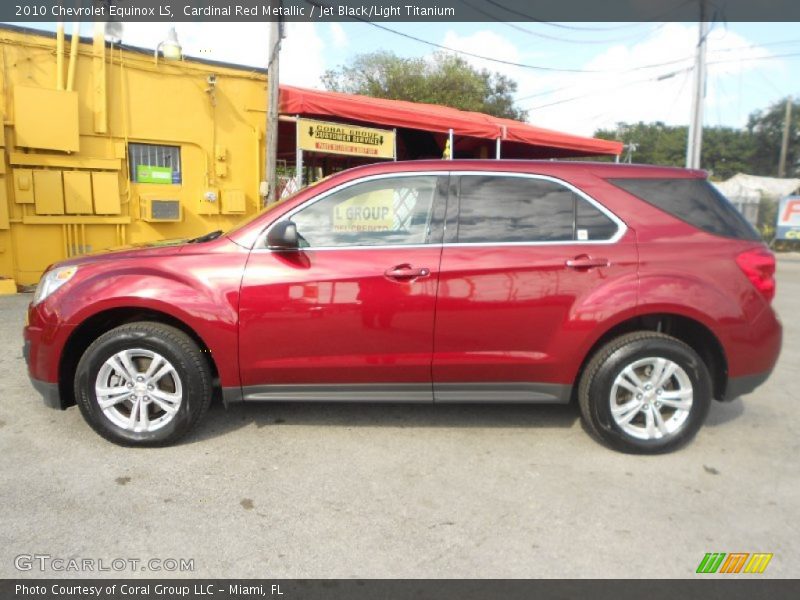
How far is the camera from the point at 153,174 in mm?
9742

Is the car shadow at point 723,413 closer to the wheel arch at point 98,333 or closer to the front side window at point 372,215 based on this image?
the front side window at point 372,215

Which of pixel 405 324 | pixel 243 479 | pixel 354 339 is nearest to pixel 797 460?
pixel 405 324

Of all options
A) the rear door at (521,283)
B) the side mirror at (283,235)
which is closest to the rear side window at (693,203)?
the rear door at (521,283)

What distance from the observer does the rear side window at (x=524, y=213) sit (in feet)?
11.3

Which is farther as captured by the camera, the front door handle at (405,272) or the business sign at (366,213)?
the business sign at (366,213)

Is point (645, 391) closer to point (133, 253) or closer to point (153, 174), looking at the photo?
point (133, 253)

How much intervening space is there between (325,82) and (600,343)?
3071 cm

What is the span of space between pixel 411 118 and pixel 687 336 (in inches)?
319

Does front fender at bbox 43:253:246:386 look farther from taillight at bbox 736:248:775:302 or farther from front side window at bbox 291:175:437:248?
taillight at bbox 736:248:775:302

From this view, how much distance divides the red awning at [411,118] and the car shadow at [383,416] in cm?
678

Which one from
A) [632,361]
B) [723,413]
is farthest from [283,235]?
[723,413]

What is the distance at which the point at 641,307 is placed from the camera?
335cm

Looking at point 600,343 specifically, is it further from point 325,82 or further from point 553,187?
point 325,82
